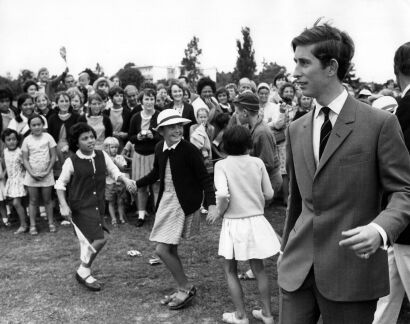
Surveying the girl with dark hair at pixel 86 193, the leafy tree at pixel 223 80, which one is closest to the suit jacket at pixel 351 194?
the girl with dark hair at pixel 86 193

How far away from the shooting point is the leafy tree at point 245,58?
138 feet

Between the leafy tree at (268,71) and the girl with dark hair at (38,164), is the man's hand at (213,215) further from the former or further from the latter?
the leafy tree at (268,71)

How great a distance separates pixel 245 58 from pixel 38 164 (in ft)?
119

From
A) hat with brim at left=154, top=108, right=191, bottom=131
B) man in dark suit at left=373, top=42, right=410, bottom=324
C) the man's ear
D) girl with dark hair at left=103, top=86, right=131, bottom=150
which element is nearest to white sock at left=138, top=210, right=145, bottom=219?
girl with dark hair at left=103, top=86, right=131, bottom=150

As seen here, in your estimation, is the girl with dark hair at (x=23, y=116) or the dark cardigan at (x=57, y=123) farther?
the girl with dark hair at (x=23, y=116)

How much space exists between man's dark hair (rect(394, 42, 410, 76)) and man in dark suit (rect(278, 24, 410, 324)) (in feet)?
4.16

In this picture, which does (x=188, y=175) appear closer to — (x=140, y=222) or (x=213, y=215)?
(x=213, y=215)

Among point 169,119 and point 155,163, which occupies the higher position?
point 169,119

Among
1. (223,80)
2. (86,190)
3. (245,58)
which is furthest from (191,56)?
(86,190)

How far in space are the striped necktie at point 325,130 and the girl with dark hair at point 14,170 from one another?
6.72 metres

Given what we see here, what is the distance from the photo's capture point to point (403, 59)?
142 inches

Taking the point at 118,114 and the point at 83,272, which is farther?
the point at 118,114

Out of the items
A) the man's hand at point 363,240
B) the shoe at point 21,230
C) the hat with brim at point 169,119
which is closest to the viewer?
the man's hand at point 363,240

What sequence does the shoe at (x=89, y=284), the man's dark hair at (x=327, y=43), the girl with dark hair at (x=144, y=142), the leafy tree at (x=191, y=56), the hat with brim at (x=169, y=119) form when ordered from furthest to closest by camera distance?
1. the leafy tree at (x=191, y=56)
2. the girl with dark hair at (x=144, y=142)
3. the shoe at (x=89, y=284)
4. the hat with brim at (x=169, y=119)
5. the man's dark hair at (x=327, y=43)
